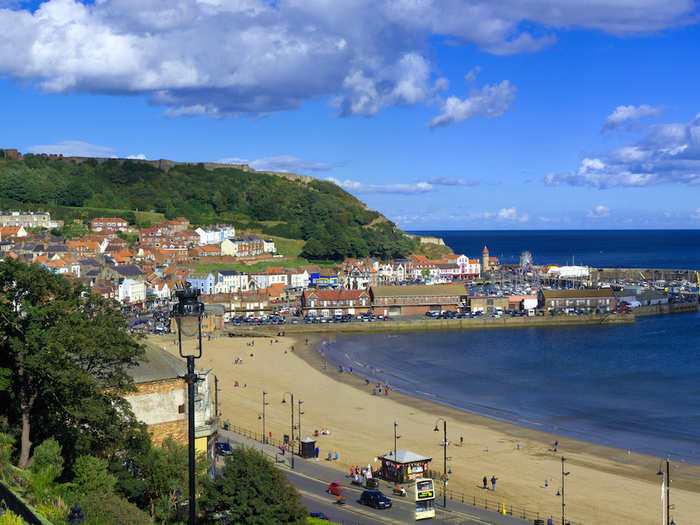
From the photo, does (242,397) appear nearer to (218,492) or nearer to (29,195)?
(218,492)

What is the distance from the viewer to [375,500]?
1923 cm

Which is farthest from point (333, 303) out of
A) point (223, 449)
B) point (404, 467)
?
point (404, 467)

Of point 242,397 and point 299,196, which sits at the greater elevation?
point 299,196

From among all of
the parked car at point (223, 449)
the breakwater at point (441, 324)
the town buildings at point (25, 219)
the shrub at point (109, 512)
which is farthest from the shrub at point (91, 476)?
the town buildings at point (25, 219)

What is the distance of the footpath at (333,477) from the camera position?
19106 mm

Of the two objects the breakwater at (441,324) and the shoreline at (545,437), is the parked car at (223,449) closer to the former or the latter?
the shoreline at (545,437)

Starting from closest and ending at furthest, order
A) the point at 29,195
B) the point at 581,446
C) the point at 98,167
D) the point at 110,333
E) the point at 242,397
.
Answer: the point at 110,333
the point at 581,446
the point at 242,397
the point at 29,195
the point at 98,167

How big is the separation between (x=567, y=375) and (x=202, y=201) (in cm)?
8508

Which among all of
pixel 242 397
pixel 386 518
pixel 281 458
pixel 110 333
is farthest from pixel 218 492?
pixel 242 397

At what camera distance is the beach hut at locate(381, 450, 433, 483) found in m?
22.2

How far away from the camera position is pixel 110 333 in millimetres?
14500

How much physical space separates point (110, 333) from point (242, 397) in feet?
72.5

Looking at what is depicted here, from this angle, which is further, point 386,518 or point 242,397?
point 242,397

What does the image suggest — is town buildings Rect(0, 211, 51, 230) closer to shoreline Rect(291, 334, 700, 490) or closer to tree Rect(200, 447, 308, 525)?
shoreline Rect(291, 334, 700, 490)
